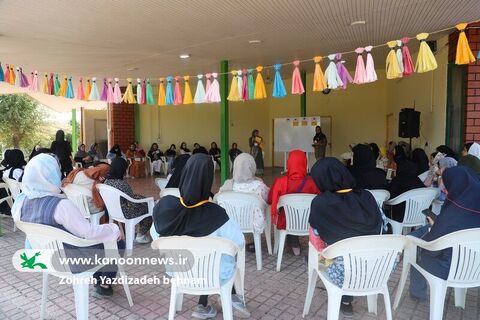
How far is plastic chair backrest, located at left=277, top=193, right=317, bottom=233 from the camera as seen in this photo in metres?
3.29

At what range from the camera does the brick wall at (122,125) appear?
39.9 feet

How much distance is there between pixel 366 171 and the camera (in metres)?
3.94

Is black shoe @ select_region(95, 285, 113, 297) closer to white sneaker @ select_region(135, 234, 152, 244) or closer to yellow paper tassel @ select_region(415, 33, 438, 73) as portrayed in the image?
white sneaker @ select_region(135, 234, 152, 244)

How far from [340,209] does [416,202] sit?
5.79 ft

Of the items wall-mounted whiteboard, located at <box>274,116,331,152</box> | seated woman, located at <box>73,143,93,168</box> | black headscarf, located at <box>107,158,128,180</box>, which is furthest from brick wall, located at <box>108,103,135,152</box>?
black headscarf, located at <box>107,158,128,180</box>

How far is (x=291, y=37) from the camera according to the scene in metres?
5.73

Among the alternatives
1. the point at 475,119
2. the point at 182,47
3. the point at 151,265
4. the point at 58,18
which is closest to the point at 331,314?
the point at 151,265

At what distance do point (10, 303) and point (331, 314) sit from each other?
246 centimetres

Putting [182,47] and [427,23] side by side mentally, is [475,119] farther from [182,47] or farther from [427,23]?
[182,47]

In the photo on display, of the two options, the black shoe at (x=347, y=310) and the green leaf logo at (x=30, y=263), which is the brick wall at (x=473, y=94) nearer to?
the black shoe at (x=347, y=310)

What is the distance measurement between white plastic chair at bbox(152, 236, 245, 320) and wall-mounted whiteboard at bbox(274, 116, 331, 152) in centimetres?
895

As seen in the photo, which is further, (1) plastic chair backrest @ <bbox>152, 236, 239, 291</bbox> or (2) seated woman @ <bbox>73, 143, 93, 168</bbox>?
(2) seated woman @ <bbox>73, 143, 93, 168</bbox>

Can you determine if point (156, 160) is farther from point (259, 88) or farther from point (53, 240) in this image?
point (53, 240)

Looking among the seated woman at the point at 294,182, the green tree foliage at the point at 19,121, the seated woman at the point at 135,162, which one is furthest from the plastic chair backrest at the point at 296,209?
the green tree foliage at the point at 19,121
